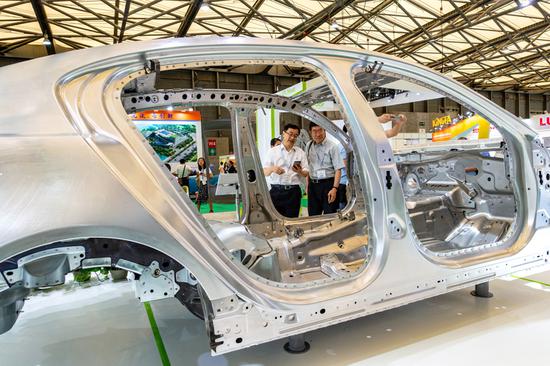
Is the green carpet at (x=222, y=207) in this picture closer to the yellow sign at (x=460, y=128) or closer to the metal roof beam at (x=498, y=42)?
the yellow sign at (x=460, y=128)

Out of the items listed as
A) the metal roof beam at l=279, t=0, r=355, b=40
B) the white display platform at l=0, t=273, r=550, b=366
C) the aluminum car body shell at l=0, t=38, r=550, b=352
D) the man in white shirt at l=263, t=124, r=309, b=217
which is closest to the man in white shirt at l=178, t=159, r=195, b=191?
the man in white shirt at l=263, t=124, r=309, b=217

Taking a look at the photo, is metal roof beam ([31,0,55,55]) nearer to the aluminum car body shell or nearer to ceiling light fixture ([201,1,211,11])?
ceiling light fixture ([201,1,211,11])

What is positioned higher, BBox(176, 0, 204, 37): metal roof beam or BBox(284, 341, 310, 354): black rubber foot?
BBox(176, 0, 204, 37): metal roof beam

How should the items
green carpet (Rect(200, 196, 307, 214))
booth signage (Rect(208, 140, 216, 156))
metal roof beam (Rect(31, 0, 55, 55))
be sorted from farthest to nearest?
booth signage (Rect(208, 140, 216, 156)) → metal roof beam (Rect(31, 0, 55, 55)) → green carpet (Rect(200, 196, 307, 214))

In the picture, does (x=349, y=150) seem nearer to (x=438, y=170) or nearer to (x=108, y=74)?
(x=438, y=170)

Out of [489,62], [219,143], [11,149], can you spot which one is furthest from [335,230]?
[489,62]

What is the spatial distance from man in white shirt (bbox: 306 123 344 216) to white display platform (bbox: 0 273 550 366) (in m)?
1.74

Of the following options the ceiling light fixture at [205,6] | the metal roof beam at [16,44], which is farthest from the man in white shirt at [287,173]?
the metal roof beam at [16,44]

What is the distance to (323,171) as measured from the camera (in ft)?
13.6

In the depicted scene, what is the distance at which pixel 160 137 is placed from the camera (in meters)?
9.74

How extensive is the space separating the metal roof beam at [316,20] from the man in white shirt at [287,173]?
915 cm

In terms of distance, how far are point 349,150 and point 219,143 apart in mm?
14190

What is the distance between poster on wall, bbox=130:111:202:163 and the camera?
9.55 metres

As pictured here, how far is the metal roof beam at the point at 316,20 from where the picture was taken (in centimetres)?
1152
